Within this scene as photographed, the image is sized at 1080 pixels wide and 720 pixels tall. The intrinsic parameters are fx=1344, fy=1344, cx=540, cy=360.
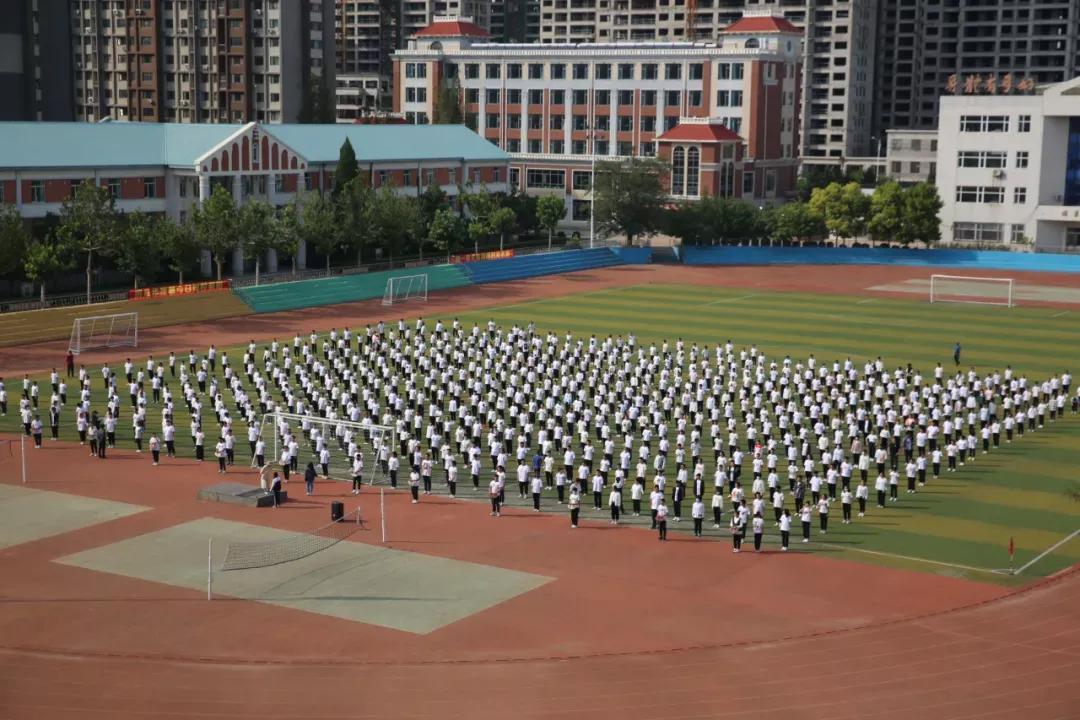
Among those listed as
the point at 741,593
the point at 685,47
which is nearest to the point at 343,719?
the point at 741,593

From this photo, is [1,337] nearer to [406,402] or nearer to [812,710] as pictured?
[406,402]

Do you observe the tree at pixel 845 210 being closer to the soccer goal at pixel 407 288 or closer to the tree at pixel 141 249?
the soccer goal at pixel 407 288

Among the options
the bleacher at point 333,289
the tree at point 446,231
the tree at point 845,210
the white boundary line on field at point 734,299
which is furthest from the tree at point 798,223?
the bleacher at point 333,289

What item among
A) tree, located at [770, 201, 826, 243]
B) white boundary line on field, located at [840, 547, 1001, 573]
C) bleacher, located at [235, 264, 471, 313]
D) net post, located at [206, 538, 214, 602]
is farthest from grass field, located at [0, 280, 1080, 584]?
tree, located at [770, 201, 826, 243]

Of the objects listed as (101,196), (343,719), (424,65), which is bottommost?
(343,719)

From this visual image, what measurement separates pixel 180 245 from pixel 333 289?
856 cm

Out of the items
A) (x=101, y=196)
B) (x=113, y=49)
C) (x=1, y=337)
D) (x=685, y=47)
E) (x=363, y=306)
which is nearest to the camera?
(x=1, y=337)

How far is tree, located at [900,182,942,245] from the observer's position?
302ft

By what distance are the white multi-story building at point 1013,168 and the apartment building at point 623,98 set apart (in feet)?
62.4

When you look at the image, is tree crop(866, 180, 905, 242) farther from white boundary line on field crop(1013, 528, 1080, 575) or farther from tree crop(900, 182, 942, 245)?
white boundary line on field crop(1013, 528, 1080, 575)

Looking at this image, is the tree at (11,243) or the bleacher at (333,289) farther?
the bleacher at (333,289)

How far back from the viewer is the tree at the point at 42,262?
60281 millimetres

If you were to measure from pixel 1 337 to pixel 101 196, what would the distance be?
37.9 feet

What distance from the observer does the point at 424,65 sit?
A: 129 meters
